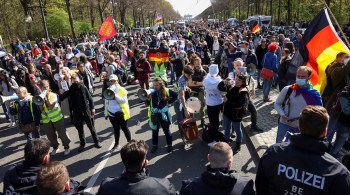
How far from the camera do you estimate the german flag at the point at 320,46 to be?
190 inches

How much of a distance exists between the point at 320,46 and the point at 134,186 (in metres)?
3.87

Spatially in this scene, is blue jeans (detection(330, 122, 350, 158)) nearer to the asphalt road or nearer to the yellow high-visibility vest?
the asphalt road

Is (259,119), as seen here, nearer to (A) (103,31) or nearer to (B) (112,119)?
(B) (112,119)

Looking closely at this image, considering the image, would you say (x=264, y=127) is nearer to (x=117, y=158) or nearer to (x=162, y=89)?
(x=162, y=89)

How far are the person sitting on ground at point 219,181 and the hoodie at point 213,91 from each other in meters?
3.66

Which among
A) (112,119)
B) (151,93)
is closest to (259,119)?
(151,93)

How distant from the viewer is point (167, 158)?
6.33 metres

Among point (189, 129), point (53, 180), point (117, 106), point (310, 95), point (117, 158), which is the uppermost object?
point (310, 95)

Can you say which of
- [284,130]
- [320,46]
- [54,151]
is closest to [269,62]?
[320,46]

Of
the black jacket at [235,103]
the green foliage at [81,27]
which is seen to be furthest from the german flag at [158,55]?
the green foliage at [81,27]

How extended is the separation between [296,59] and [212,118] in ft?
6.67

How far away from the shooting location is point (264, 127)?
7391mm

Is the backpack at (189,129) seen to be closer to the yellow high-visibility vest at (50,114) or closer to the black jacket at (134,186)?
the yellow high-visibility vest at (50,114)

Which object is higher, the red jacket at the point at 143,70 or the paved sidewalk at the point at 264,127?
the red jacket at the point at 143,70
